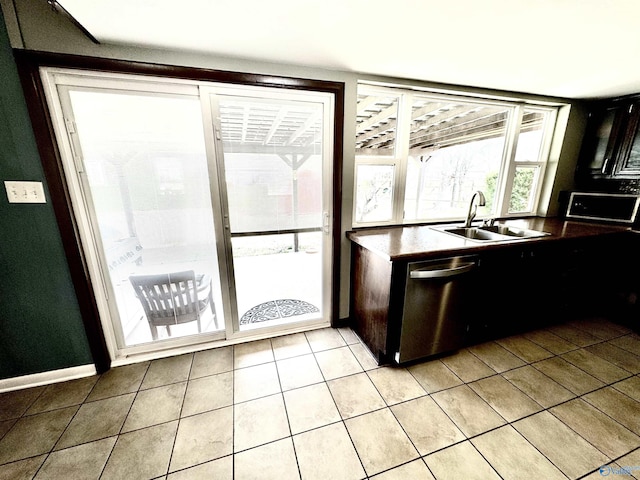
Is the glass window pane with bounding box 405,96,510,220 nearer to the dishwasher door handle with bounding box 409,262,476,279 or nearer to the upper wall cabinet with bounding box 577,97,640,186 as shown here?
the dishwasher door handle with bounding box 409,262,476,279

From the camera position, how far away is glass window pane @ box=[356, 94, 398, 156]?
2.19 m

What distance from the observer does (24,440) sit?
1336 mm

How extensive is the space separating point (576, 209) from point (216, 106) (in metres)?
3.76

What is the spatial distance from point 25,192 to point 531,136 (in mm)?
4532

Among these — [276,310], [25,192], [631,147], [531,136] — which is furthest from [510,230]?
[25,192]

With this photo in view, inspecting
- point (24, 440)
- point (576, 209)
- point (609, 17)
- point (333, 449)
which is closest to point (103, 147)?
point (24, 440)

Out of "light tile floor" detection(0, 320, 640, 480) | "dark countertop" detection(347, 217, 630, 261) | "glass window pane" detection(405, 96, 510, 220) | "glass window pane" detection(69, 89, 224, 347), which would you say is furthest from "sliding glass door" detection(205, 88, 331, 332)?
"glass window pane" detection(405, 96, 510, 220)

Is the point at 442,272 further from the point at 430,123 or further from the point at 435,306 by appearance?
the point at 430,123

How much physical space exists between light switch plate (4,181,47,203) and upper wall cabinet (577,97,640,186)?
4874 millimetres

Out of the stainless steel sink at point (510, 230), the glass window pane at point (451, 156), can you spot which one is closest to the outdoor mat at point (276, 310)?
the glass window pane at point (451, 156)

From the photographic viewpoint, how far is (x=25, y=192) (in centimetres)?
146

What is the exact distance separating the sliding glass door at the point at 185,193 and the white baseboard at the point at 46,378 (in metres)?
0.18

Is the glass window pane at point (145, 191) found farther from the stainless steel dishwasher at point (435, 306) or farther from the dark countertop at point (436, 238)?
the stainless steel dishwasher at point (435, 306)

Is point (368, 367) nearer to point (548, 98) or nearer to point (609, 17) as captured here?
point (609, 17)
